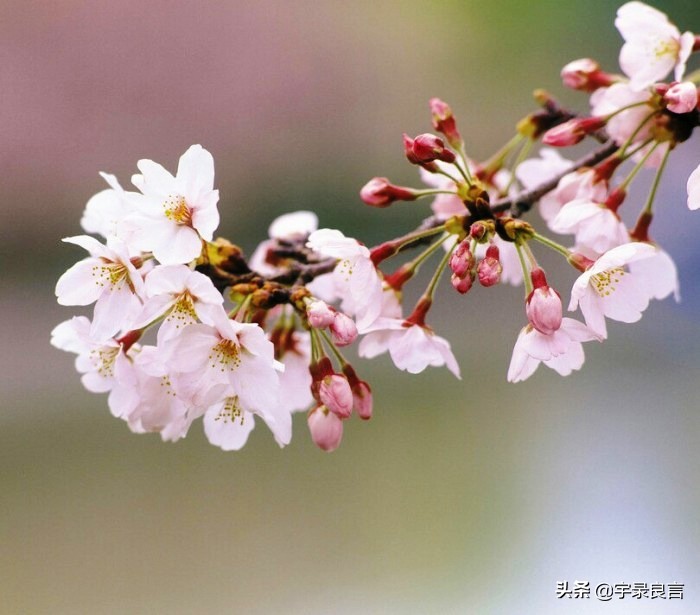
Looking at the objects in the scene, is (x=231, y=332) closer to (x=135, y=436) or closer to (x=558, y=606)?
(x=558, y=606)

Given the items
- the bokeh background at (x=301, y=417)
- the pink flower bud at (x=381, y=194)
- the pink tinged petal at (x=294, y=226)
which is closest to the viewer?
the pink flower bud at (x=381, y=194)

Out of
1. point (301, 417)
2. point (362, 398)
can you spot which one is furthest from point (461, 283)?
point (301, 417)

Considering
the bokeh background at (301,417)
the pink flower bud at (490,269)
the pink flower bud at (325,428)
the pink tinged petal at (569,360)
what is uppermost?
the bokeh background at (301,417)

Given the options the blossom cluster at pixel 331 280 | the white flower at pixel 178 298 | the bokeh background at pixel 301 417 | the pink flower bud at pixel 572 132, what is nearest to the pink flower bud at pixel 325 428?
the blossom cluster at pixel 331 280

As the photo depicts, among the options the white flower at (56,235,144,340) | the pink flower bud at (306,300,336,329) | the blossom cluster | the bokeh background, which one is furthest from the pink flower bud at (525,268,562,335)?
the bokeh background

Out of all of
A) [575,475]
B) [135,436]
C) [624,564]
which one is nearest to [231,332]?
[624,564]

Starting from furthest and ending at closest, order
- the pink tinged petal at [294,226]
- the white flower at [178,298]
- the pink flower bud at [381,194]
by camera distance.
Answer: the pink tinged petal at [294,226] < the pink flower bud at [381,194] < the white flower at [178,298]

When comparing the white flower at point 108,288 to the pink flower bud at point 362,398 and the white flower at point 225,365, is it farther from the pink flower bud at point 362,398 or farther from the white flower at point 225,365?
the pink flower bud at point 362,398

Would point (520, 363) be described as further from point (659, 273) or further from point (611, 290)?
point (659, 273)

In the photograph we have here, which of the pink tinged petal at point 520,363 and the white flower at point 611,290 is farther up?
the white flower at point 611,290
